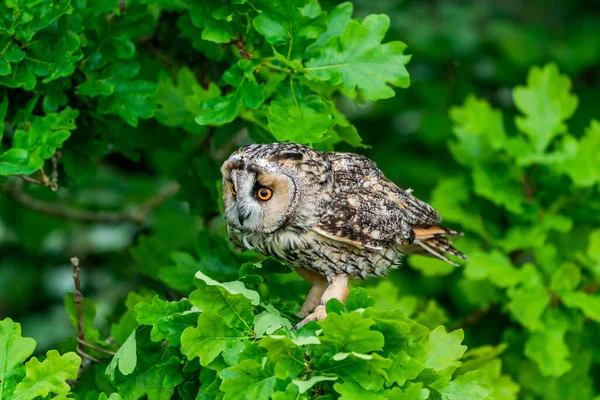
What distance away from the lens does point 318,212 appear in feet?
7.76

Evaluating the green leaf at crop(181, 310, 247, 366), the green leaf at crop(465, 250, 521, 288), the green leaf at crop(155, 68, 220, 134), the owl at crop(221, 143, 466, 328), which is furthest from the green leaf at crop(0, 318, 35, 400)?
the green leaf at crop(465, 250, 521, 288)

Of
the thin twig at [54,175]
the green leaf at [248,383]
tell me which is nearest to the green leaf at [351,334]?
the green leaf at [248,383]

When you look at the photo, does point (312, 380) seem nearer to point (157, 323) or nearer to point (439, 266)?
point (157, 323)

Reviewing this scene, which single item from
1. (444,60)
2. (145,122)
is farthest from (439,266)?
(444,60)

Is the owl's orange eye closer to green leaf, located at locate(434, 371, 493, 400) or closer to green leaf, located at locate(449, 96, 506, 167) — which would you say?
green leaf, located at locate(434, 371, 493, 400)

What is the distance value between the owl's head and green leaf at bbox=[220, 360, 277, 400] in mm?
500

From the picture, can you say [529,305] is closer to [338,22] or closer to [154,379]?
[338,22]

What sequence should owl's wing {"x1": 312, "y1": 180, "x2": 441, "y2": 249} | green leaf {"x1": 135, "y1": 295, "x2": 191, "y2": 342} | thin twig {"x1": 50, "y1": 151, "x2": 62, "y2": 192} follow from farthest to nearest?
thin twig {"x1": 50, "y1": 151, "x2": 62, "y2": 192} < owl's wing {"x1": 312, "y1": 180, "x2": 441, "y2": 249} < green leaf {"x1": 135, "y1": 295, "x2": 191, "y2": 342}

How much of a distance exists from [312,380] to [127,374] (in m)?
0.53

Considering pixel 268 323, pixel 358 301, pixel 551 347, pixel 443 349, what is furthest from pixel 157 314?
pixel 551 347

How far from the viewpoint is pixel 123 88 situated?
2660 mm

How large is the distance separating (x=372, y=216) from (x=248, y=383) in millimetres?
689

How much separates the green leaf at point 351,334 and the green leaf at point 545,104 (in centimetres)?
185

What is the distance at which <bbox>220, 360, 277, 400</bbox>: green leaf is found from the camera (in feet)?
6.31
